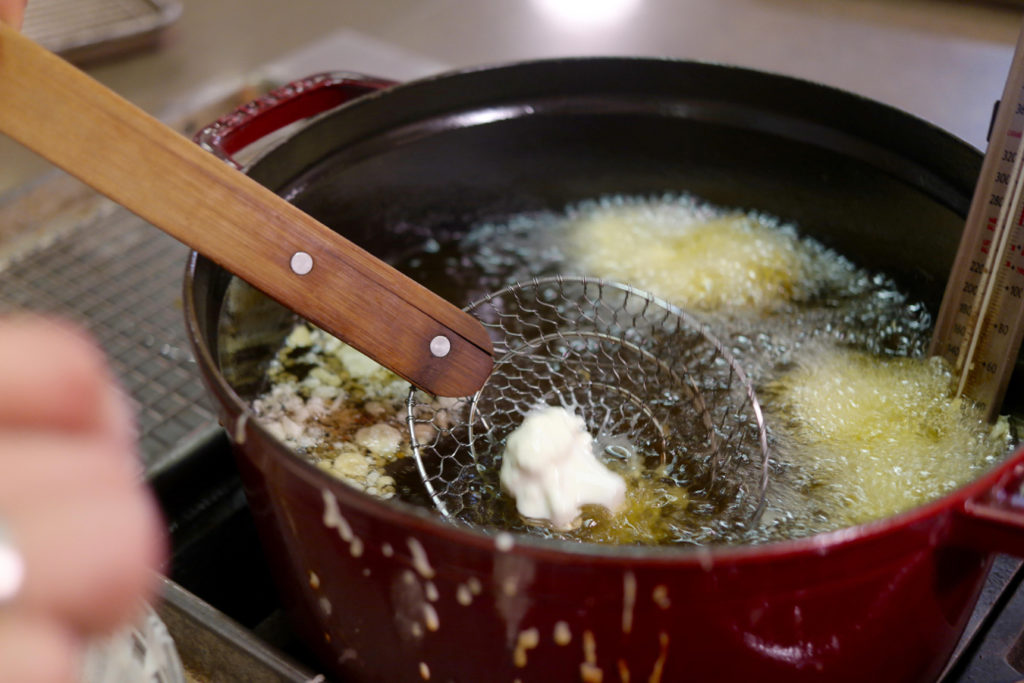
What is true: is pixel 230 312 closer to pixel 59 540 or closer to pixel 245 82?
pixel 59 540

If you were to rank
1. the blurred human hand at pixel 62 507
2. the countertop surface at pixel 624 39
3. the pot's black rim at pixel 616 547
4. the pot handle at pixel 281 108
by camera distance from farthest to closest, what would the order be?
the countertop surface at pixel 624 39
the pot handle at pixel 281 108
the pot's black rim at pixel 616 547
the blurred human hand at pixel 62 507

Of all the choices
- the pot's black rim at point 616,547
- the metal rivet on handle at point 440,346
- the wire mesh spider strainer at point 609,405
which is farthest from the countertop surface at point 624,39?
the pot's black rim at point 616,547

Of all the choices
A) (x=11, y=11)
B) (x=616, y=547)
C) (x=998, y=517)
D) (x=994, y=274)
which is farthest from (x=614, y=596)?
(x=11, y=11)

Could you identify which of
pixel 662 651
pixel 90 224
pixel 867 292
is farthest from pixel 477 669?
pixel 90 224

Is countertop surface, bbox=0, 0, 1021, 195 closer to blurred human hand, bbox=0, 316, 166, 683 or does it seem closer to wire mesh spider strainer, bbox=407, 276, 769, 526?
wire mesh spider strainer, bbox=407, 276, 769, 526

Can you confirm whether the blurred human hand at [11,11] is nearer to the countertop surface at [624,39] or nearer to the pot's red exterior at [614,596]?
the pot's red exterior at [614,596]

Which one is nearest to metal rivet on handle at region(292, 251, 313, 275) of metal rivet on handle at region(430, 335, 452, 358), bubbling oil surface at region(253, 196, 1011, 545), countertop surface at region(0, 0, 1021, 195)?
metal rivet on handle at region(430, 335, 452, 358)
